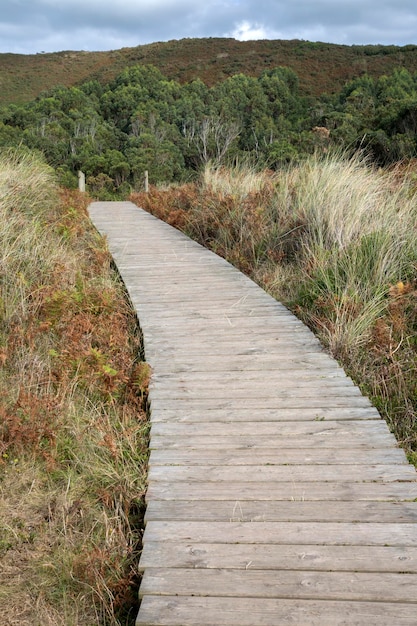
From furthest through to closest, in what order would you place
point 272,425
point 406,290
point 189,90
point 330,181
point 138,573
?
1. point 189,90
2. point 330,181
3. point 406,290
4. point 272,425
5. point 138,573

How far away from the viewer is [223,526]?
267 cm

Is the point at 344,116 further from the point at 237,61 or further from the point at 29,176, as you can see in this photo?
the point at 237,61

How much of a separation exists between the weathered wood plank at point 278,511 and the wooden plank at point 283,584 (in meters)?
0.33

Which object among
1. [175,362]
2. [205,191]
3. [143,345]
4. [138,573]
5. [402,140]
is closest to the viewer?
[138,573]

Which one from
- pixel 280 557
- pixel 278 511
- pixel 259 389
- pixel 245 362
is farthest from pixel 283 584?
pixel 245 362

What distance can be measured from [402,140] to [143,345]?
10924 mm

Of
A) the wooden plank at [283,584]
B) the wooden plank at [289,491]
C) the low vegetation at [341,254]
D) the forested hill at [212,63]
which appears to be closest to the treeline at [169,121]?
the forested hill at [212,63]

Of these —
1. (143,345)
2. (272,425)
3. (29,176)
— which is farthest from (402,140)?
(272,425)

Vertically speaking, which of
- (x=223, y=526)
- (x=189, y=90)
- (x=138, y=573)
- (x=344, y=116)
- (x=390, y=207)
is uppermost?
(x=189, y=90)

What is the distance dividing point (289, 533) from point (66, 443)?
157 centimetres

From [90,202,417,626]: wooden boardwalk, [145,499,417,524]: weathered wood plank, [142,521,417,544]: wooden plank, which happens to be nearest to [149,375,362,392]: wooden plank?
[90,202,417,626]: wooden boardwalk

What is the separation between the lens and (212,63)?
186 ft

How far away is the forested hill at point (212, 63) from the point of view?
1989 inches

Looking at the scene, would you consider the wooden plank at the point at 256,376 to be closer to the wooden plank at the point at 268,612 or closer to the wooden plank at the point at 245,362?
the wooden plank at the point at 245,362
